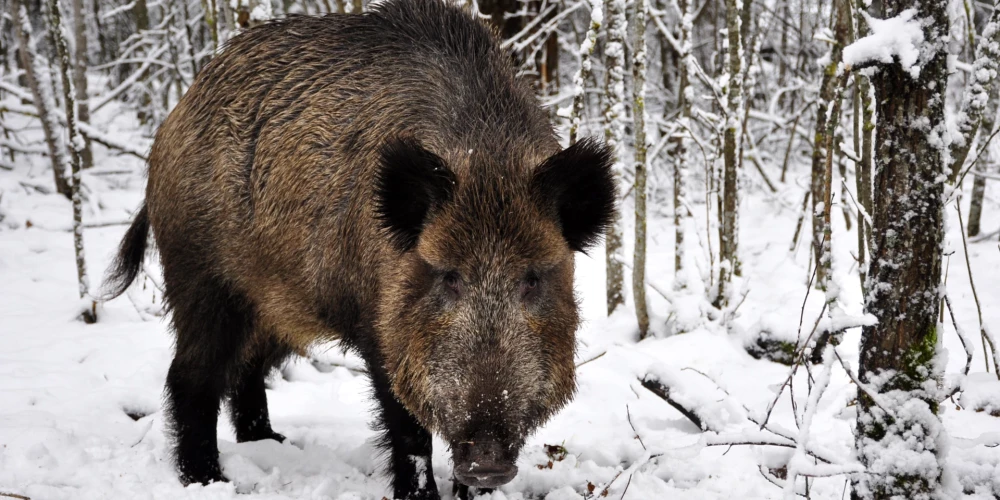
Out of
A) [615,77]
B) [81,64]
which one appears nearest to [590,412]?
[615,77]

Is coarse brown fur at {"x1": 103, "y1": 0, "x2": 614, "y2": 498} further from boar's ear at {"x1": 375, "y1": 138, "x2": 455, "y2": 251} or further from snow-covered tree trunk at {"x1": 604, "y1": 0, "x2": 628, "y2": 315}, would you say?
snow-covered tree trunk at {"x1": 604, "y1": 0, "x2": 628, "y2": 315}

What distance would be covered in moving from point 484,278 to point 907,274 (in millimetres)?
1289

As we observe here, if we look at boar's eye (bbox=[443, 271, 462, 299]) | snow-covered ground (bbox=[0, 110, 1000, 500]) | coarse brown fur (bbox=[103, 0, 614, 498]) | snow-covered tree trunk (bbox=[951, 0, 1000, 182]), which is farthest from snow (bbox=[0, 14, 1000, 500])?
snow-covered tree trunk (bbox=[951, 0, 1000, 182])

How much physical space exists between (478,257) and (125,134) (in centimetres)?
1220

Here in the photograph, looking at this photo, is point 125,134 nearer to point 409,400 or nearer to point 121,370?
point 121,370

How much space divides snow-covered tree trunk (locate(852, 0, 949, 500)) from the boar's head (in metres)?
0.96

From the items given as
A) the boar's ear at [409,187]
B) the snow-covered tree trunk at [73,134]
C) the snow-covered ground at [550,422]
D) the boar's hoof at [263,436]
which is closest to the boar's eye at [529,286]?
the boar's ear at [409,187]

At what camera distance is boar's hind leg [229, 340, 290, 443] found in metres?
4.09

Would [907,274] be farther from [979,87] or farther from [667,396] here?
[979,87]

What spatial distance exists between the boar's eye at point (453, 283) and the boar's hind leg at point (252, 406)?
66.5 inches

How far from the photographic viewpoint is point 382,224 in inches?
113

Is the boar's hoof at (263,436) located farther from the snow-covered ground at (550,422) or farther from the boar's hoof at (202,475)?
the boar's hoof at (202,475)

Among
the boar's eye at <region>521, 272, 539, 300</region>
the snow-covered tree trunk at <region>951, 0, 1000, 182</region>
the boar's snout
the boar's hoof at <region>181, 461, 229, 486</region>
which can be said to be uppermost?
the snow-covered tree trunk at <region>951, 0, 1000, 182</region>

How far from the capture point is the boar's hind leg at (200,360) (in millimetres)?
3688
